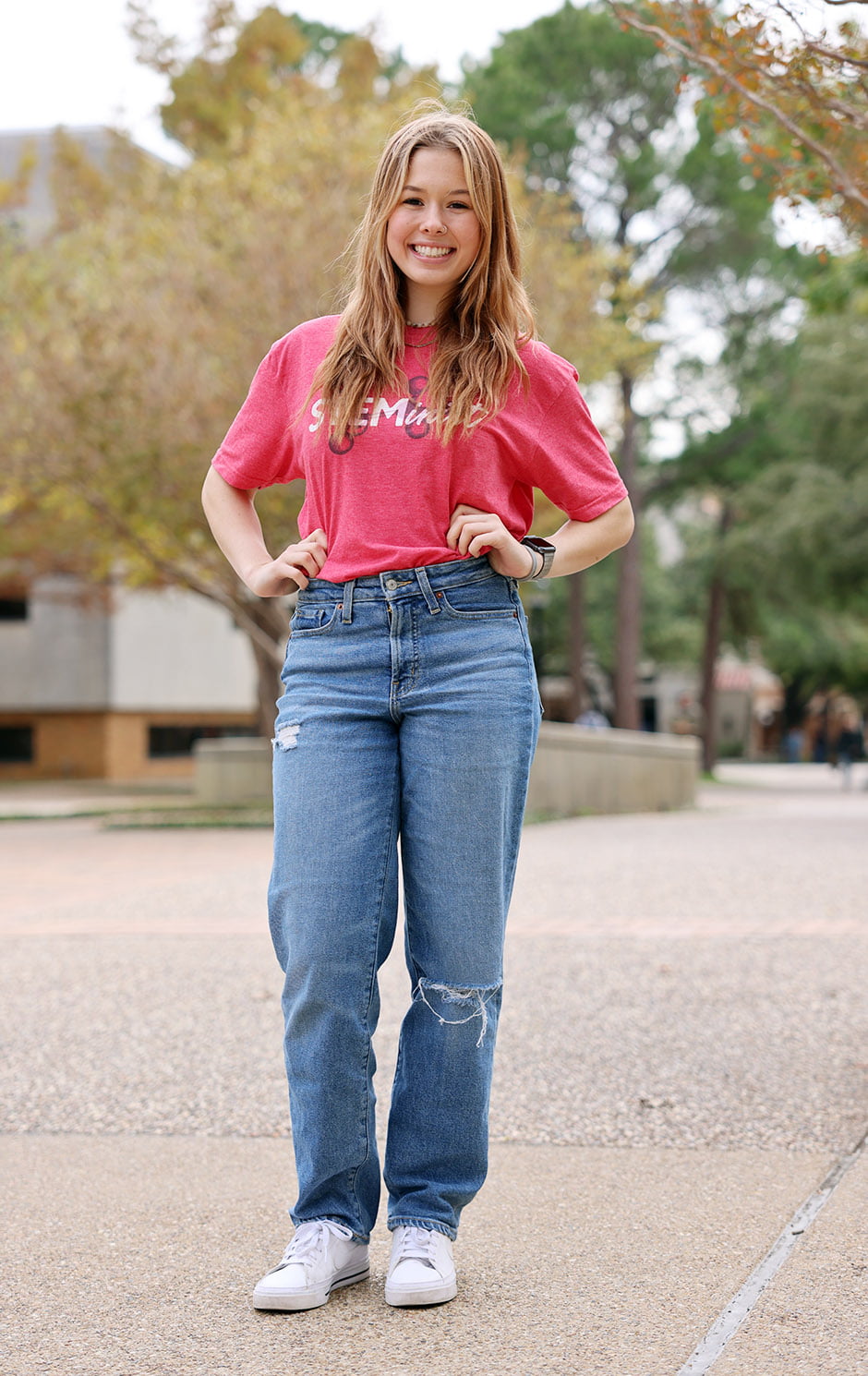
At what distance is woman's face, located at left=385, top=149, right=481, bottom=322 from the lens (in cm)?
272

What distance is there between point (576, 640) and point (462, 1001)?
29008 mm

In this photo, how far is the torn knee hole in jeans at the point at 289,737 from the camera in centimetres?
269

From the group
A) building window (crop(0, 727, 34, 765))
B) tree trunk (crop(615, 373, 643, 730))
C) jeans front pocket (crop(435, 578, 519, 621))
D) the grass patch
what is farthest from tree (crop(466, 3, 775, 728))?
jeans front pocket (crop(435, 578, 519, 621))

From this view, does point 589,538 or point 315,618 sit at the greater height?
A: point 589,538

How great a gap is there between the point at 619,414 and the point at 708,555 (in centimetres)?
1286

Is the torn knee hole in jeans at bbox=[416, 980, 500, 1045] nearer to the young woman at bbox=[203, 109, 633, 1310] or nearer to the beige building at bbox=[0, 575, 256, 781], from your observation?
the young woman at bbox=[203, 109, 633, 1310]

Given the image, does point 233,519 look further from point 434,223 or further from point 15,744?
point 15,744

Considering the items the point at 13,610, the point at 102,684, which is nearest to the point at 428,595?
the point at 102,684

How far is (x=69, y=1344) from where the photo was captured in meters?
2.50

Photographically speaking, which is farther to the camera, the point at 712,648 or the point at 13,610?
the point at 712,648

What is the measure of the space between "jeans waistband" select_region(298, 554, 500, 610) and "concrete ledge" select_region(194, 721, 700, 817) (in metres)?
15.3

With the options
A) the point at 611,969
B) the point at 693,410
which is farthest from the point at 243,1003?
the point at 693,410

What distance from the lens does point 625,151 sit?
27.7 meters

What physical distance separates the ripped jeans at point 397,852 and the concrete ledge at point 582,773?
597 inches
